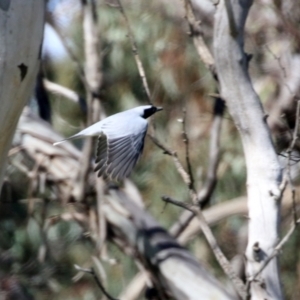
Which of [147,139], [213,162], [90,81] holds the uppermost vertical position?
[90,81]

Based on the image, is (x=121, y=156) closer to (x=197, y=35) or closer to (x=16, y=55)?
(x=16, y=55)

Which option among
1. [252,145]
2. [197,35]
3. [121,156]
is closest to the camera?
[121,156]

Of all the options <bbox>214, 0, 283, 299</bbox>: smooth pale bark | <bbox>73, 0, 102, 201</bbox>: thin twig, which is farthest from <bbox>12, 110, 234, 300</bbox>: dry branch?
<bbox>214, 0, 283, 299</bbox>: smooth pale bark

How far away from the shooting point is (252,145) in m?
2.74

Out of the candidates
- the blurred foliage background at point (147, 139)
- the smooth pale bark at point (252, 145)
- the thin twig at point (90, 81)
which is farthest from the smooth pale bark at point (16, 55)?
the blurred foliage background at point (147, 139)

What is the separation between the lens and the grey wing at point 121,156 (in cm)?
240

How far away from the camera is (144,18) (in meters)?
4.85

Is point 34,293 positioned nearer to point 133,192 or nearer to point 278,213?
point 133,192

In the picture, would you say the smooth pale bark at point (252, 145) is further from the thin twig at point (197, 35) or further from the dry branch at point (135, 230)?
the dry branch at point (135, 230)

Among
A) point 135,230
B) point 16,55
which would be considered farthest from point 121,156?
point 135,230

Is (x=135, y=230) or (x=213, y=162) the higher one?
(x=213, y=162)

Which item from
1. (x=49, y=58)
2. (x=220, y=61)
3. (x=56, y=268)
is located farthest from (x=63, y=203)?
(x=220, y=61)

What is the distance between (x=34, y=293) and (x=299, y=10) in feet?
6.61

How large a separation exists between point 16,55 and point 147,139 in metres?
2.18
